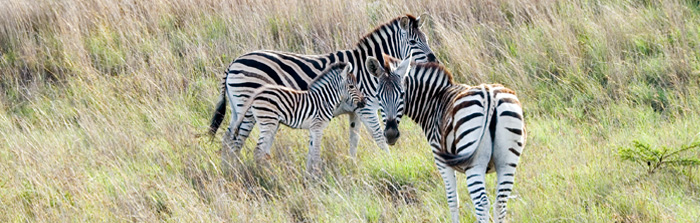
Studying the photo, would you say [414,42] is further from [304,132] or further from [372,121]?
[304,132]

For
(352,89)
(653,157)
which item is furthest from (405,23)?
(653,157)

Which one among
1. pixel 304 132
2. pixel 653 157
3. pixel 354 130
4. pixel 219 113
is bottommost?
pixel 304 132

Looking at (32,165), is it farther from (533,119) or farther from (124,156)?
(533,119)

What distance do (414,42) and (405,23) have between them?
0.79ft

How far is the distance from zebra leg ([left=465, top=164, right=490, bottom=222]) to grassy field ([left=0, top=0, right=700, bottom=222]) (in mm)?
520

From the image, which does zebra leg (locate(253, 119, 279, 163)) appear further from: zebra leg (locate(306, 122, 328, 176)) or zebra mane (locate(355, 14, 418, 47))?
zebra mane (locate(355, 14, 418, 47))

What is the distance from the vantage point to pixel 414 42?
346 inches

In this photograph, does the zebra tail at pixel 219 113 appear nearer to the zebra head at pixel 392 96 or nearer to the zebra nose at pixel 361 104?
the zebra nose at pixel 361 104

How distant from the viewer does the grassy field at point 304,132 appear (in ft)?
20.1

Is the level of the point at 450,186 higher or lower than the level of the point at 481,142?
lower

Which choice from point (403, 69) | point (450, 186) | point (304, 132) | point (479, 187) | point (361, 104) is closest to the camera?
point (479, 187)

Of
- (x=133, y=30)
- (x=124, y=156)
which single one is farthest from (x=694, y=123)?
(x=133, y=30)

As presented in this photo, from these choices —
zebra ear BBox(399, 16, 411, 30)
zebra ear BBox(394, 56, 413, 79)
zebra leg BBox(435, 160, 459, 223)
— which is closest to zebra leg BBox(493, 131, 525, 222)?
zebra leg BBox(435, 160, 459, 223)

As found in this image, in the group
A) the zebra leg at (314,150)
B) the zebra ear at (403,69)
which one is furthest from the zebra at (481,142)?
the zebra leg at (314,150)
